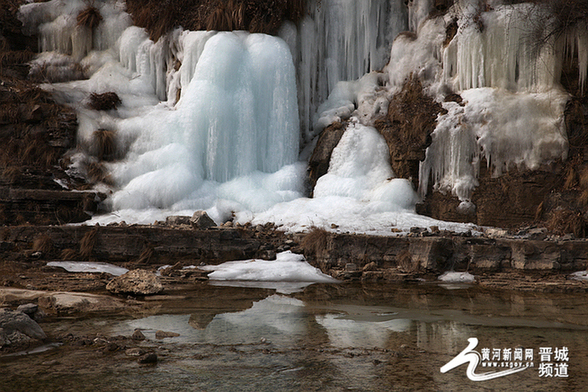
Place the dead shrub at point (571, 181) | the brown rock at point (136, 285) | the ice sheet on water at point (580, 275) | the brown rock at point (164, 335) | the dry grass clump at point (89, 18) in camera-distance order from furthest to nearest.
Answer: the dry grass clump at point (89, 18) → the dead shrub at point (571, 181) → the ice sheet on water at point (580, 275) → the brown rock at point (136, 285) → the brown rock at point (164, 335)

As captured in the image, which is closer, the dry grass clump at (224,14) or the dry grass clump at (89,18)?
the dry grass clump at (224,14)

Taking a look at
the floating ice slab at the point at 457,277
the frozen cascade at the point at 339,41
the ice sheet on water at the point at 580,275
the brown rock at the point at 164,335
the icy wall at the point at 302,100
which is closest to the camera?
the brown rock at the point at 164,335

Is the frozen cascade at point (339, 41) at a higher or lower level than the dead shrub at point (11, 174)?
higher

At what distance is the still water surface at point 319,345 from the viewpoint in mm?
3535

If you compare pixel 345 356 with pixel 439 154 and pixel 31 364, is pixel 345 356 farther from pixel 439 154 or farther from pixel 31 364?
pixel 439 154

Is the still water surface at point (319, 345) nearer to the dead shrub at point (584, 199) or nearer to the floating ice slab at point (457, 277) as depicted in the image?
the floating ice slab at point (457, 277)

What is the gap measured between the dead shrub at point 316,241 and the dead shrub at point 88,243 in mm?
3896

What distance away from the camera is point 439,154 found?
41.2 feet

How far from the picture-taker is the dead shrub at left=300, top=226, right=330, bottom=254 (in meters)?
9.47

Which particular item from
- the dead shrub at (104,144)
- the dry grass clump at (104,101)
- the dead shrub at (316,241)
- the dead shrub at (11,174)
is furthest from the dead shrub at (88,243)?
the dry grass clump at (104,101)

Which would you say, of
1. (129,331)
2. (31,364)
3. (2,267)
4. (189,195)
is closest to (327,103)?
(189,195)

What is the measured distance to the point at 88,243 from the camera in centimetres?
916

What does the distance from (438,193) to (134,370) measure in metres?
10.1

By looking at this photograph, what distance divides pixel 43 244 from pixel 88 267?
1.18 m
